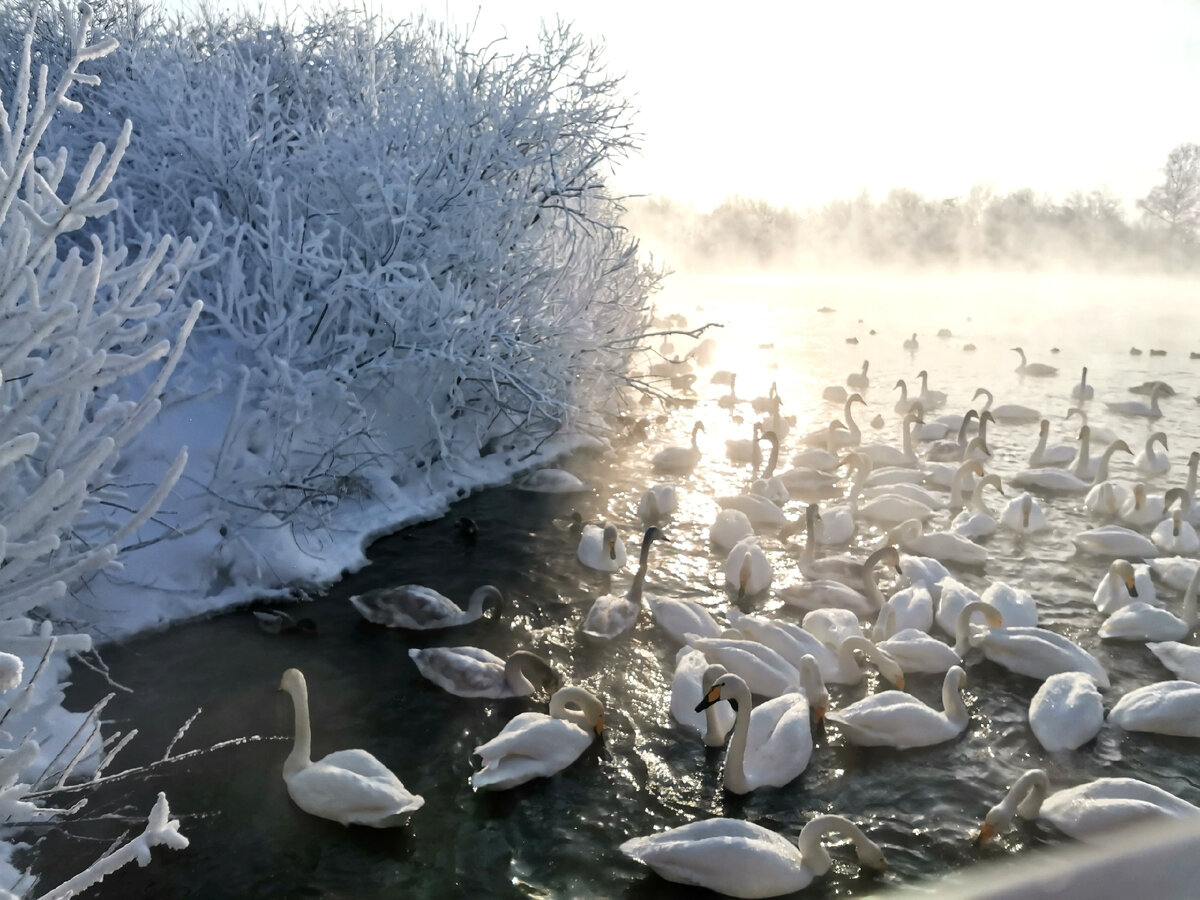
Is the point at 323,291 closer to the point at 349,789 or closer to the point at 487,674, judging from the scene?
the point at 487,674

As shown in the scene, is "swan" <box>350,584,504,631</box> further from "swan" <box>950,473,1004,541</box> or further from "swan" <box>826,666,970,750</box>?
"swan" <box>950,473,1004,541</box>

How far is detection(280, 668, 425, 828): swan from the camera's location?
212 inches

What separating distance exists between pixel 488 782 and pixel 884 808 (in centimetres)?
248

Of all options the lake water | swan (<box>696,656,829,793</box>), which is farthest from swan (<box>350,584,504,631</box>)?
swan (<box>696,656,829,793</box>)

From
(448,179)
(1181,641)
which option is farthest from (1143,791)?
(448,179)

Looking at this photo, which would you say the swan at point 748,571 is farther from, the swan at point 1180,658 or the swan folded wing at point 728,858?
the swan folded wing at point 728,858

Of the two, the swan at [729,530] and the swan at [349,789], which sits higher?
the swan at [729,530]

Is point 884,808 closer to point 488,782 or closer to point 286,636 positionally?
point 488,782

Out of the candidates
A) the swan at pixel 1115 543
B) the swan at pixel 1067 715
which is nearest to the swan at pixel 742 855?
the swan at pixel 1067 715

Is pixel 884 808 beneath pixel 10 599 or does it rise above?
beneath

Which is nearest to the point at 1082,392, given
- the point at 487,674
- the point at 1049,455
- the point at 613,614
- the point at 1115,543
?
the point at 1049,455

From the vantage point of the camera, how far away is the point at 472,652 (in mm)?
7289

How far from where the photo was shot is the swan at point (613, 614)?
314 inches

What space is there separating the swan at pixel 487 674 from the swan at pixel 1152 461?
10.9 m
